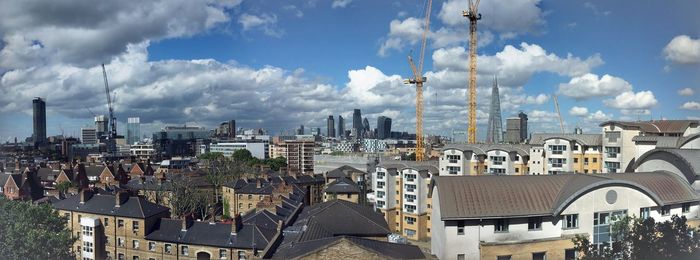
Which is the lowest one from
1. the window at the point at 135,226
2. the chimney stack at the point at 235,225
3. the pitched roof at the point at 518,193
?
the window at the point at 135,226

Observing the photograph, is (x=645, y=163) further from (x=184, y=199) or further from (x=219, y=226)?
(x=184, y=199)

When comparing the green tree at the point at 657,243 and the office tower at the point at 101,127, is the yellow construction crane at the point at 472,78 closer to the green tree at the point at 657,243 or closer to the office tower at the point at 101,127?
the green tree at the point at 657,243

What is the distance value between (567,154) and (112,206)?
59.2ft

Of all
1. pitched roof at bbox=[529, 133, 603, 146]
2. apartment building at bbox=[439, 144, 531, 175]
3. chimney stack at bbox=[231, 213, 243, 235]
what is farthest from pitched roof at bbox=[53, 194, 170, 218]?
pitched roof at bbox=[529, 133, 603, 146]

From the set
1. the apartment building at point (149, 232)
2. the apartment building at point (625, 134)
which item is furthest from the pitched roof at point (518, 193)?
the apartment building at point (625, 134)

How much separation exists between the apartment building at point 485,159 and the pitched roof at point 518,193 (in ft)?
37.0

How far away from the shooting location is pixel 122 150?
77.4 meters

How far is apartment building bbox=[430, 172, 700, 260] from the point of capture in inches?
299

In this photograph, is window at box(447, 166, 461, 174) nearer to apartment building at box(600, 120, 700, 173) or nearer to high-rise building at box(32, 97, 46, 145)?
apartment building at box(600, 120, 700, 173)

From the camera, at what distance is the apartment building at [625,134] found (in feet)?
48.0

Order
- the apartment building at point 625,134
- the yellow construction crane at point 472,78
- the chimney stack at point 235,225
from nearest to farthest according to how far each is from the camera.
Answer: the chimney stack at point 235,225 < the apartment building at point 625,134 < the yellow construction crane at point 472,78

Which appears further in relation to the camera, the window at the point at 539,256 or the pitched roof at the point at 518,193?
the window at the point at 539,256

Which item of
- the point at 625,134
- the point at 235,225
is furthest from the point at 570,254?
the point at 625,134

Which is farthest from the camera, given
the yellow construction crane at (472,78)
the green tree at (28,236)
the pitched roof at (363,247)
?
the yellow construction crane at (472,78)
